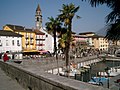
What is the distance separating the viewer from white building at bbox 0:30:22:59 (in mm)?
69562

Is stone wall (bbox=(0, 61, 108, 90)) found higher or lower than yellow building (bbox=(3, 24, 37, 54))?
lower

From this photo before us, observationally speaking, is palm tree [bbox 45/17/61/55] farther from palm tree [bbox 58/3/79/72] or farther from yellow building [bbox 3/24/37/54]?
yellow building [bbox 3/24/37/54]

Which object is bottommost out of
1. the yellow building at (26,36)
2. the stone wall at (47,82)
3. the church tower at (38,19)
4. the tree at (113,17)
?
the stone wall at (47,82)

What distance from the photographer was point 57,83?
18.8ft

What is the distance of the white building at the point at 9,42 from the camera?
228 ft

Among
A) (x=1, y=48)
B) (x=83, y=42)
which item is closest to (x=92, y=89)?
(x=1, y=48)

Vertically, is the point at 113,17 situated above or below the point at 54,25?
below

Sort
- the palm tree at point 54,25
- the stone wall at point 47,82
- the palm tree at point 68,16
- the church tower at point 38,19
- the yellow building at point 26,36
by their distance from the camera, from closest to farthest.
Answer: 1. the stone wall at point 47,82
2. the palm tree at point 68,16
3. the palm tree at point 54,25
4. the yellow building at point 26,36
5. the church tower at point 38,19

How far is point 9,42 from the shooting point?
72000 millimetres

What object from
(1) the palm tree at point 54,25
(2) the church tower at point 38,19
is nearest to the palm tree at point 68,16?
(1) the palm tree at point 54,25

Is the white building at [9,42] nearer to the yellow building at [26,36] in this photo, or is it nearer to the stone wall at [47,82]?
the yellow building at [26,36]

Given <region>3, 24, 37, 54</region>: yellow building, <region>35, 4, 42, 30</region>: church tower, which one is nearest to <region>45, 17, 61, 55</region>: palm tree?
<region>3, 24, 37, 54</region>: yellow building

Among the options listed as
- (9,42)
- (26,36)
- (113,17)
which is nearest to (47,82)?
(113,17)

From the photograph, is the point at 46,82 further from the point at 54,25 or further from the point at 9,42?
the point at 9,42
